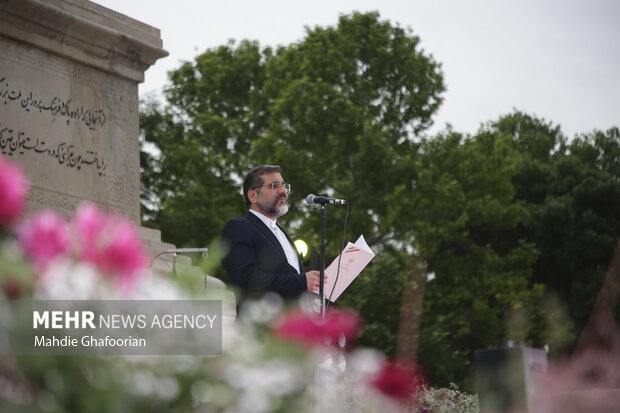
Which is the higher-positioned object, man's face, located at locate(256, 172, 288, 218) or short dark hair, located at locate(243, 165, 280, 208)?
short dark hair, located at locate(243, 165, 280, 208)

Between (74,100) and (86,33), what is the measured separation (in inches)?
27.3

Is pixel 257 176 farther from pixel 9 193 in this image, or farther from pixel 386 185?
pixel 386 185

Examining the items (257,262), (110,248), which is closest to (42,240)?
(110,248)

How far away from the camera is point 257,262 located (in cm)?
486

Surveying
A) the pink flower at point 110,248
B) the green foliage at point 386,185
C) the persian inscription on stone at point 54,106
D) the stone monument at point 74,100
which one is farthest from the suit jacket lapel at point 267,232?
the green foliage at point 386,185

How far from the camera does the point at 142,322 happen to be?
5.65ft

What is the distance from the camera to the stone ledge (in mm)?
8117

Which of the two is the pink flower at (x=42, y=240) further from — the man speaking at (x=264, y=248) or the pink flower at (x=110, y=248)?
the man speaking at (x=264, y=248)

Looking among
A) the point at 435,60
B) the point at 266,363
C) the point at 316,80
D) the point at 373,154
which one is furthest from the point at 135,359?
the point at 435,60

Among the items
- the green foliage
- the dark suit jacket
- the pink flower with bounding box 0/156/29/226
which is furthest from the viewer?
the green foliage

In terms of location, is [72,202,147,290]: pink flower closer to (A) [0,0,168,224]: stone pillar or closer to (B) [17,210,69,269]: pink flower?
(B) [17,210,69,269]: pink flower

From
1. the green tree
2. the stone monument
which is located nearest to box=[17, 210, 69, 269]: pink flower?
the stone monument

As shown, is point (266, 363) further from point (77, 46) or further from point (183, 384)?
point (77, 46)

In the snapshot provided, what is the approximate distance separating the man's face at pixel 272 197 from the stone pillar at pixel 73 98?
3.72 meters
